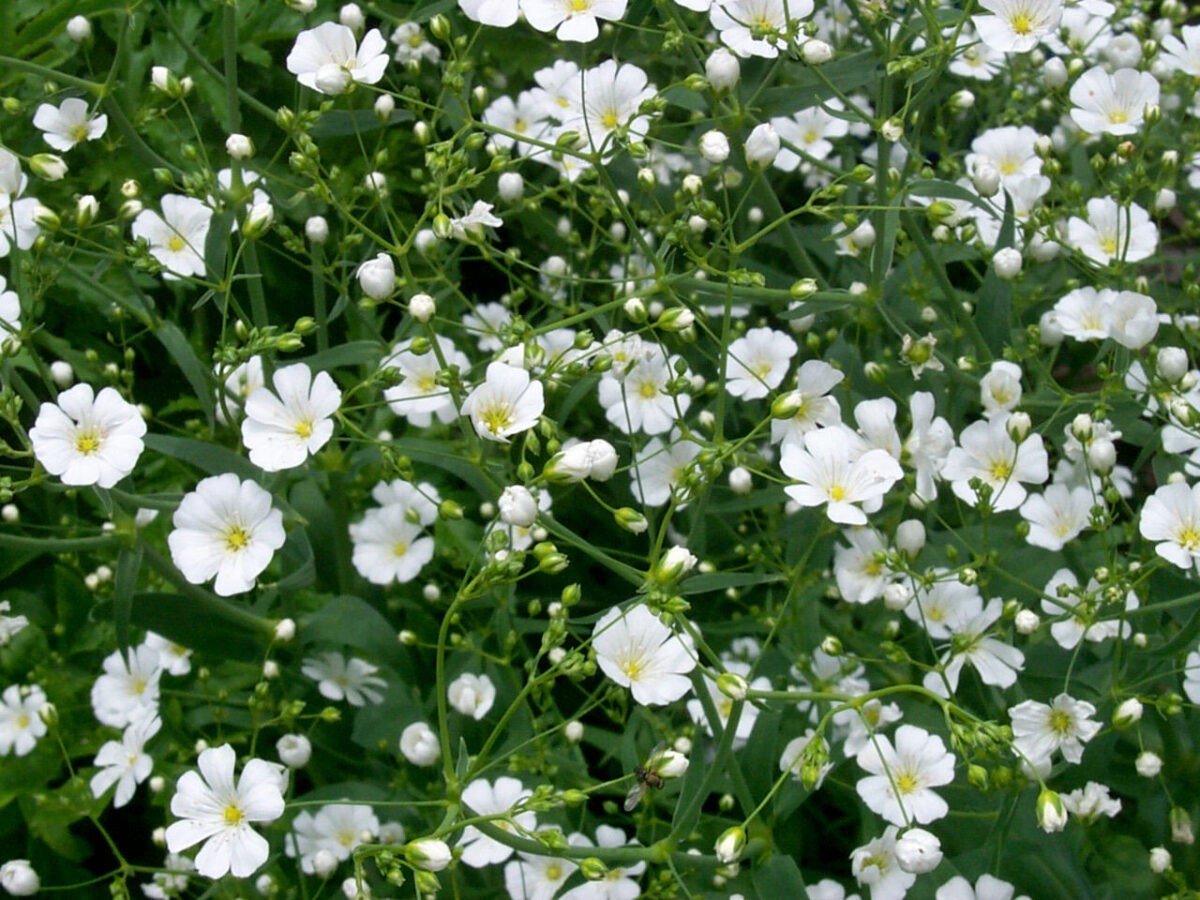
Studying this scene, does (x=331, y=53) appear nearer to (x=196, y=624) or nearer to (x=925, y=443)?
(x=196, y=624)

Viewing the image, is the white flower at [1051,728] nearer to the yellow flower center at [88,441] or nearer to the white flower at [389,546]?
the white flower at [389,546]

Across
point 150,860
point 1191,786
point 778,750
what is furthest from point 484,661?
point 1191,786

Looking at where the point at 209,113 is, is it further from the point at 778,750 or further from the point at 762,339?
the point at 778,750

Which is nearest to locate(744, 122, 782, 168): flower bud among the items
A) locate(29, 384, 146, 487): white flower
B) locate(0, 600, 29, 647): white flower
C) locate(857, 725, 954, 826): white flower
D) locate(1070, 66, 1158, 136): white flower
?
locate(1070, 66, 1158, 136): white flower

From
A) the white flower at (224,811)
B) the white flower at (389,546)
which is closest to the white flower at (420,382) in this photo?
the white flower at (389,546)

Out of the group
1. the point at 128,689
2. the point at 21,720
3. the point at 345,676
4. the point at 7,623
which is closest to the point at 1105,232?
the point at 345,676

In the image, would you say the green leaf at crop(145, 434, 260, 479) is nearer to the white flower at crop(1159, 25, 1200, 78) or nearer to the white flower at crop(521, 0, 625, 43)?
the white flower at crop(521, 0, 625, 43)
